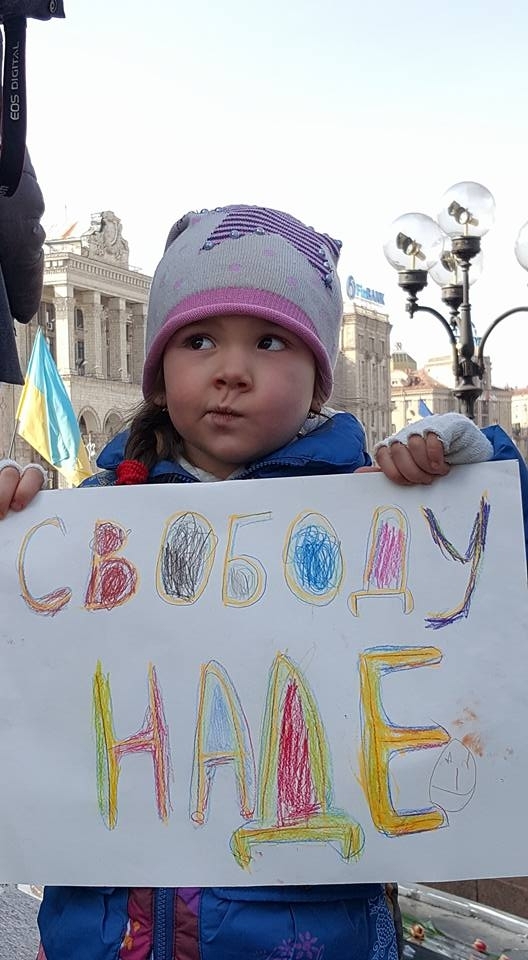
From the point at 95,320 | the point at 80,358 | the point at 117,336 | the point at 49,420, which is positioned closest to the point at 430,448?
the point at 49,420

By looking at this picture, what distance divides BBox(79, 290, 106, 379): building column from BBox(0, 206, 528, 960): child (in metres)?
43.2

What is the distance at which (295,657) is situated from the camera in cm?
107

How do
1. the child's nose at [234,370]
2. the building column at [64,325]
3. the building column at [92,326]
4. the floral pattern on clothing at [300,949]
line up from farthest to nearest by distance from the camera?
the building column at [92,326] → the building column at [64,325] → the child's nose at [234,370] → the floral pattern on clothing at [300,949]

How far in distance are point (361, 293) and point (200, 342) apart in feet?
208

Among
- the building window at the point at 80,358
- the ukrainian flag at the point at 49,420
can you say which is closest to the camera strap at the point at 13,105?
the ukrainian flag at the point at 49,420

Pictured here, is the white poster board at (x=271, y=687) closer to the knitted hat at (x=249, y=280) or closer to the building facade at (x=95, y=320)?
the knitted hat at (x=249, y=280)

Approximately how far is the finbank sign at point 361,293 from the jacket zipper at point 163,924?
205ft

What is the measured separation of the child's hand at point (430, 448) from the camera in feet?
3.42

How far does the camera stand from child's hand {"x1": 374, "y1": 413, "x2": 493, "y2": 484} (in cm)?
104

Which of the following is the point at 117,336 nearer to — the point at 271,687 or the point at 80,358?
the point at 80,358

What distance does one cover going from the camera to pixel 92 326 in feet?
146

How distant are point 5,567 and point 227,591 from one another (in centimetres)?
24

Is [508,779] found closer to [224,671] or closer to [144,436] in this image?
[224,671]

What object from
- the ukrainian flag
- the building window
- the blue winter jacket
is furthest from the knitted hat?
the building window
